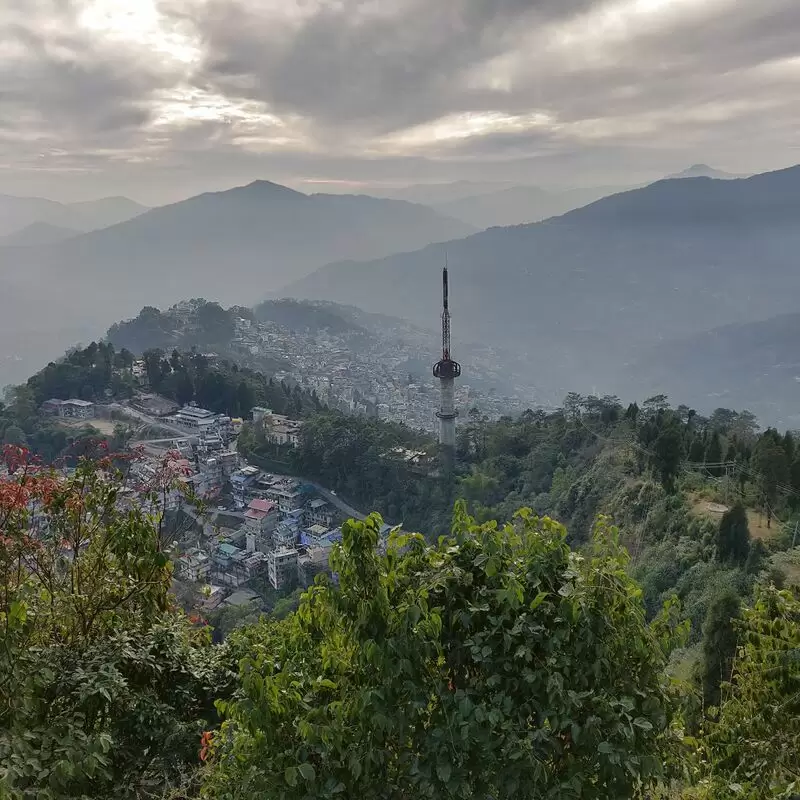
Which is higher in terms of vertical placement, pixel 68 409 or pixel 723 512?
pixel 723 512

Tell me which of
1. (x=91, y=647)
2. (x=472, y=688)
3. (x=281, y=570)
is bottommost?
(x=281, y=570)

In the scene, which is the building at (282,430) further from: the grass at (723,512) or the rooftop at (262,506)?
the grass at (723,512)

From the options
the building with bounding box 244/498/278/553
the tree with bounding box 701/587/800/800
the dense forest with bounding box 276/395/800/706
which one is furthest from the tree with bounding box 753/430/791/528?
the building with bounding box 244/498/278/553

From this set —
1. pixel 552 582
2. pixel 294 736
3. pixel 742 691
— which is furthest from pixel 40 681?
pixel 742 691

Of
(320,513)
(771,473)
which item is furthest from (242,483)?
(771,473)

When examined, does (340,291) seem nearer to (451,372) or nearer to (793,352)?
(793,352)

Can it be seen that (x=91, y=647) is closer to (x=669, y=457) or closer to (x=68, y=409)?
(x=669, y=457)
